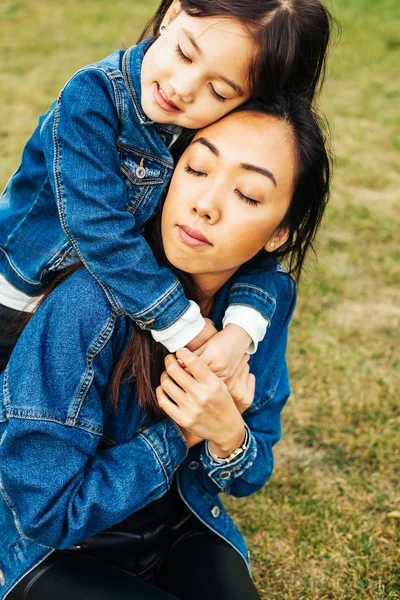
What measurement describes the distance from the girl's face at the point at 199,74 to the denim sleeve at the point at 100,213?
18 centimetres

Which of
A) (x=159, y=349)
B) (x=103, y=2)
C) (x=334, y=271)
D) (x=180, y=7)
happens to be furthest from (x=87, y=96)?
(x=103, y=2)

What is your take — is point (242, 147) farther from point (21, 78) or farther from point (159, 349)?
point (21, 78)

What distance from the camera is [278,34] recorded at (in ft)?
6.93

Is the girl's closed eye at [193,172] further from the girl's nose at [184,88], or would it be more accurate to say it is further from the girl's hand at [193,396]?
the girl's hand at [193,396]

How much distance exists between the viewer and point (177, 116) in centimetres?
219

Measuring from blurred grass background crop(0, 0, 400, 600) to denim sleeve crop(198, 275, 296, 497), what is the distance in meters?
0.69

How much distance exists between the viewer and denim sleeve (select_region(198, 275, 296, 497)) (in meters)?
2.48

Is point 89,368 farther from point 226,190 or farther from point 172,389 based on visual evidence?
point 226,190

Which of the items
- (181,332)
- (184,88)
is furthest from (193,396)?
(184,88)

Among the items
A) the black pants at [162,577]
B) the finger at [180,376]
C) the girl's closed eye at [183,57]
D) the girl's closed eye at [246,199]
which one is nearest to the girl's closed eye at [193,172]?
the girl's closed eye at [246,199]

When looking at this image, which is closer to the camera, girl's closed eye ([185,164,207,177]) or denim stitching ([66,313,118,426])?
denim stitching ([66,313,118,426])

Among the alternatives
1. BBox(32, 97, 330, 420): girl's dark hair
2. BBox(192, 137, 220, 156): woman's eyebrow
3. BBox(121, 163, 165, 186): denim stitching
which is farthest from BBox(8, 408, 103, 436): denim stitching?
BBox(192, 137, 220, 156): woman's eyebrow

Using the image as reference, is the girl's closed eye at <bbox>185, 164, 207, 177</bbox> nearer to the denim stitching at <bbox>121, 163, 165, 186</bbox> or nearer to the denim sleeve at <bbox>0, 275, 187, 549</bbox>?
the denim stitching at <bbox>121, 163, 165, 186</bbox>

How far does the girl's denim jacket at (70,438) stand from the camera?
77.6 inches
